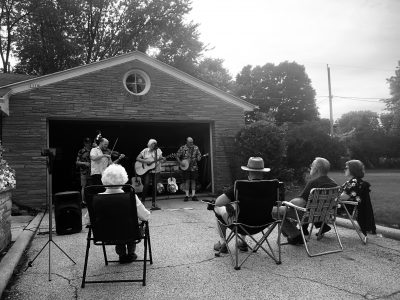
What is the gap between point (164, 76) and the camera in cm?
1107

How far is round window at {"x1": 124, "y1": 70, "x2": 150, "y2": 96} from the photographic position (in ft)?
35.1

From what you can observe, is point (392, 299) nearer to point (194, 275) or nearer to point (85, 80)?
point (194, 275)

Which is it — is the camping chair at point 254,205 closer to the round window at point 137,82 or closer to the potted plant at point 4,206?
the potted plant at point 4,206

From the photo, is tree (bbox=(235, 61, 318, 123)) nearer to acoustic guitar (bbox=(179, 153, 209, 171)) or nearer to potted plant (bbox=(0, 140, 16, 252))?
acoustic guitar (bbox=(179, 153, 209, 171))

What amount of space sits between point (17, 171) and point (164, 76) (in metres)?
4.91

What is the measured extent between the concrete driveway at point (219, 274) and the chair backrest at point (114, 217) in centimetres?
49

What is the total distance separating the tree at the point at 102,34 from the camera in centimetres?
2291

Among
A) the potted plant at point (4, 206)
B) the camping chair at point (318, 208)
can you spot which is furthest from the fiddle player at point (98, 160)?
the camping chair at point (318, 208)

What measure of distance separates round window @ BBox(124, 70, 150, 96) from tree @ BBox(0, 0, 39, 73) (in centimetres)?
1475

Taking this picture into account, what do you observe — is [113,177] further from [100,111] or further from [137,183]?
[100,111]

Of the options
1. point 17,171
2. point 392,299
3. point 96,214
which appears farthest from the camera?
point 17,171

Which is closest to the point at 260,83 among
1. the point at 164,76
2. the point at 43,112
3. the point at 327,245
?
the point at 164,76

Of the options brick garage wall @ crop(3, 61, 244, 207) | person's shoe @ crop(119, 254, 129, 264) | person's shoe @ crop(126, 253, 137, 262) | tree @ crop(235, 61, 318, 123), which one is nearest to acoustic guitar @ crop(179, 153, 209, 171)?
brick garage wall @ crop(3, 61, 244, 207)

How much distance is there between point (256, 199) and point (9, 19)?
80.8 feet
